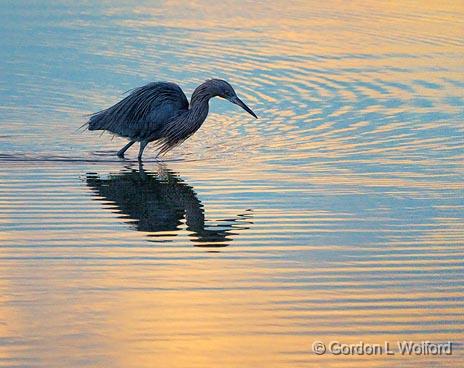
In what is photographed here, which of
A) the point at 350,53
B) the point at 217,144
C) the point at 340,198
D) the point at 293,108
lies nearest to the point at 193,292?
the point at 340,198

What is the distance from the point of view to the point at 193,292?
8289mm

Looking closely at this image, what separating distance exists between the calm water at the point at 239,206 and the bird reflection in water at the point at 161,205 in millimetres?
32

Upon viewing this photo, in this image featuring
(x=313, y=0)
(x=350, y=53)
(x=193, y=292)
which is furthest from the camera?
(x=313, y=0)

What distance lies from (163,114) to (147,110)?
17 cm

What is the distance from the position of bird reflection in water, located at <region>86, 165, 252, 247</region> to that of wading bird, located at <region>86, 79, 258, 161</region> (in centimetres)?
75

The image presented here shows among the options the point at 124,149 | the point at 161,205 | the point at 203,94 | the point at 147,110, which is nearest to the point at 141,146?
the point at 124,149

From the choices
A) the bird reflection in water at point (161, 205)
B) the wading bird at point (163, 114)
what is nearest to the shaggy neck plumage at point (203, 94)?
the wading bird at point (163, 114)

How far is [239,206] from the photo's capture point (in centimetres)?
1105

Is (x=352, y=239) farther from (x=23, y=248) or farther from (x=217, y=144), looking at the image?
(x=217, y=144)

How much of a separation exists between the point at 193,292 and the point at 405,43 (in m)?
14.4

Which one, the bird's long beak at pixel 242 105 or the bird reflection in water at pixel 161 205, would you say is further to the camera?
the bird's long beak at pixel 242 105

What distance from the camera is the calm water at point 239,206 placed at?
7.50 metres

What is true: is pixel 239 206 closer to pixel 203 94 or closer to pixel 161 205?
pixel 161 205

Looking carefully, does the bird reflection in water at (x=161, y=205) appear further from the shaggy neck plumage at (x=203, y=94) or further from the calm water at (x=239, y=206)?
the shaggy neck plumage at (x=203, y=94)
